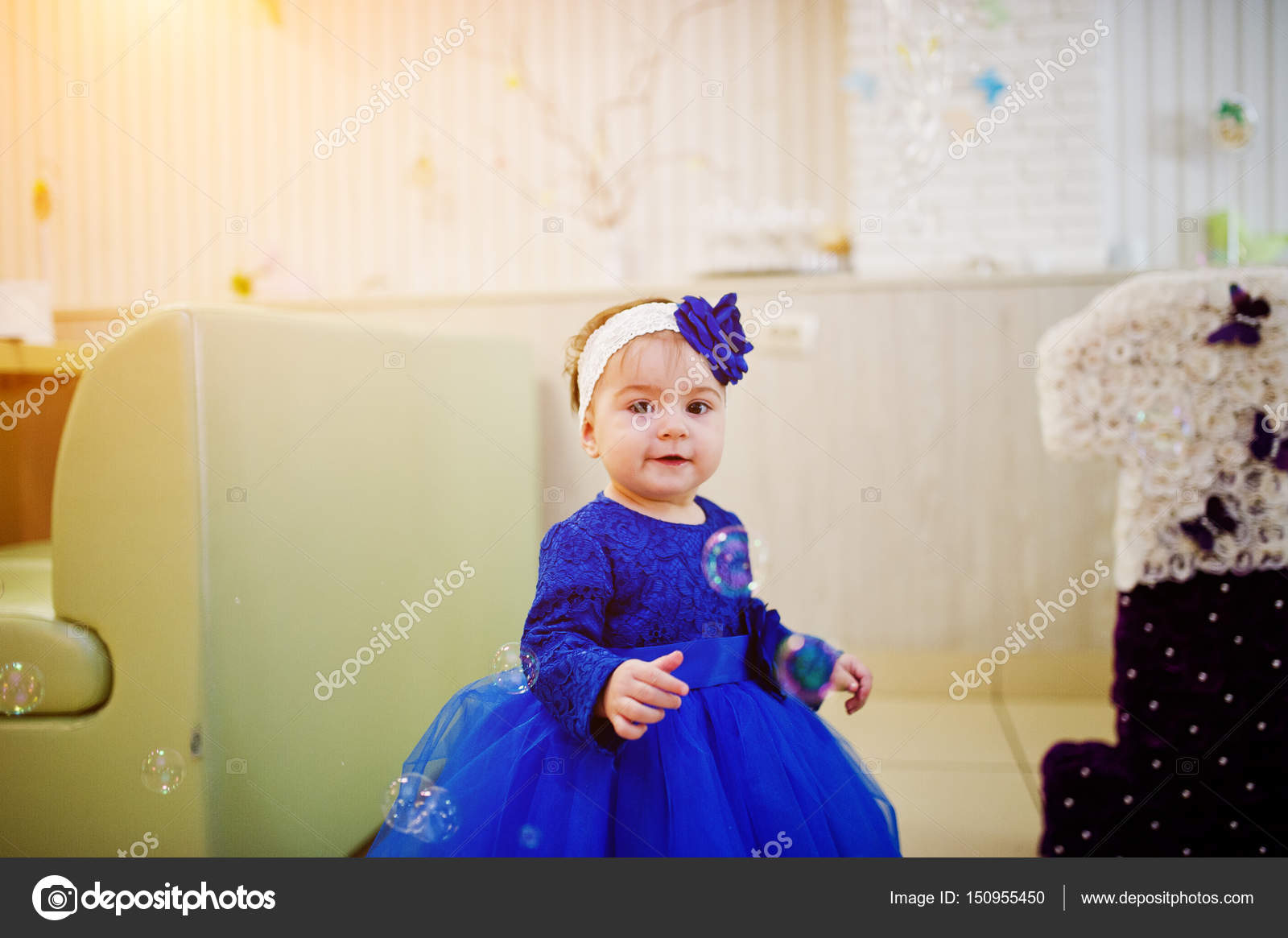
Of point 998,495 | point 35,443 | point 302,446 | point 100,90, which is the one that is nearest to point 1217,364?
point 998,495

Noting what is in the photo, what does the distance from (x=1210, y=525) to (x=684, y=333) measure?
23.9 inches

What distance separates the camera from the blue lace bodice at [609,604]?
0.74 metres

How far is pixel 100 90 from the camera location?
184 centimetres

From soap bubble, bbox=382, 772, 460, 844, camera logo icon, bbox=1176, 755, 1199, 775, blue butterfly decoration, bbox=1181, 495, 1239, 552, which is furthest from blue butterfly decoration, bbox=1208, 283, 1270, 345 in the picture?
soap bubble, bbox=382, 772, 460, 844

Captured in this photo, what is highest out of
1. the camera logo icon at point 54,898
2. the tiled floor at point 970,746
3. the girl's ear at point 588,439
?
the girl's ear at point 588,439

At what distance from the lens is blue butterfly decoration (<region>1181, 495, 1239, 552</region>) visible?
0.96m

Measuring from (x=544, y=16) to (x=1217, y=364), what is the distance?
1.46m

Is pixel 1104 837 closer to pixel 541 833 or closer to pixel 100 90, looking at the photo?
pixel 541 833

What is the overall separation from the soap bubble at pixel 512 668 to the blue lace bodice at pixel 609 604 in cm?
3

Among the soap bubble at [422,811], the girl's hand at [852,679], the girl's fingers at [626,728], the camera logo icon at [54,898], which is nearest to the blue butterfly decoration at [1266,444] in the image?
the girl's hand at [852,679]

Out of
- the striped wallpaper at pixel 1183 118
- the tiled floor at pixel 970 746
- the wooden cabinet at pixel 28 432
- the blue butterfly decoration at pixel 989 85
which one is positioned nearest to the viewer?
the tiled floor at pixel 970 746

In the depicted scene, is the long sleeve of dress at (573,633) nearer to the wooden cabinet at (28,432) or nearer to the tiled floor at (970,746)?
the tiled floor at (970,746)

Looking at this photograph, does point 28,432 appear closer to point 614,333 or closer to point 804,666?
point 614,333

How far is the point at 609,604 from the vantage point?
0.81 meters
